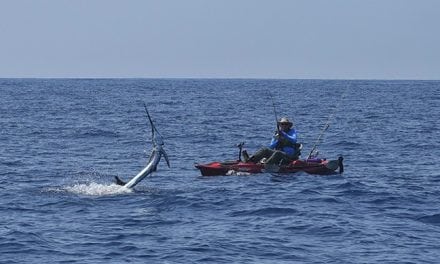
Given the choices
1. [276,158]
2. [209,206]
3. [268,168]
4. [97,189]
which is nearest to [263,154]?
[276,158]

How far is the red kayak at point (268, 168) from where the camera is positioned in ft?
86.2

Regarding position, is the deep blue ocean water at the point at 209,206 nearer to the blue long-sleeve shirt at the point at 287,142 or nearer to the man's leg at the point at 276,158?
the man's leg at the point at 276,158

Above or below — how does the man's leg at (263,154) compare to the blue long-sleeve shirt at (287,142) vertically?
below

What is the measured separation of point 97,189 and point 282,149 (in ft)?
22.6

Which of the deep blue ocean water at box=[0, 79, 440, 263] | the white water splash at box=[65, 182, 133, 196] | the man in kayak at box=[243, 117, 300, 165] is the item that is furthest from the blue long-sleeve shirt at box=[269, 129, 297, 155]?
the white water splash at box=[65, 182, 133, 196]

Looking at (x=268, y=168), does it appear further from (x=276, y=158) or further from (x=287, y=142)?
(x=287, y=142)

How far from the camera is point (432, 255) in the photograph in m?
15.5

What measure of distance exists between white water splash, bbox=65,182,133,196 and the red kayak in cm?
379

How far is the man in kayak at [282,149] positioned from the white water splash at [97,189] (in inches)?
216

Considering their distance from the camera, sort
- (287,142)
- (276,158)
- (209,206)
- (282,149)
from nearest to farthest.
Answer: (209,206)
(276,158)
(287,142)
(282,149)

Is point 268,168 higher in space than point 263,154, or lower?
lower

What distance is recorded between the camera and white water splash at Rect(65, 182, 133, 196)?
2217cm

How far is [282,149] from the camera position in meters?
27.1

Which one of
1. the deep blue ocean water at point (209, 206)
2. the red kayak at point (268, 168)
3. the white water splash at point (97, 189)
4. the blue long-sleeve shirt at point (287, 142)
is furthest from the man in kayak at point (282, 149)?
the white water splash at point (97, 189)
